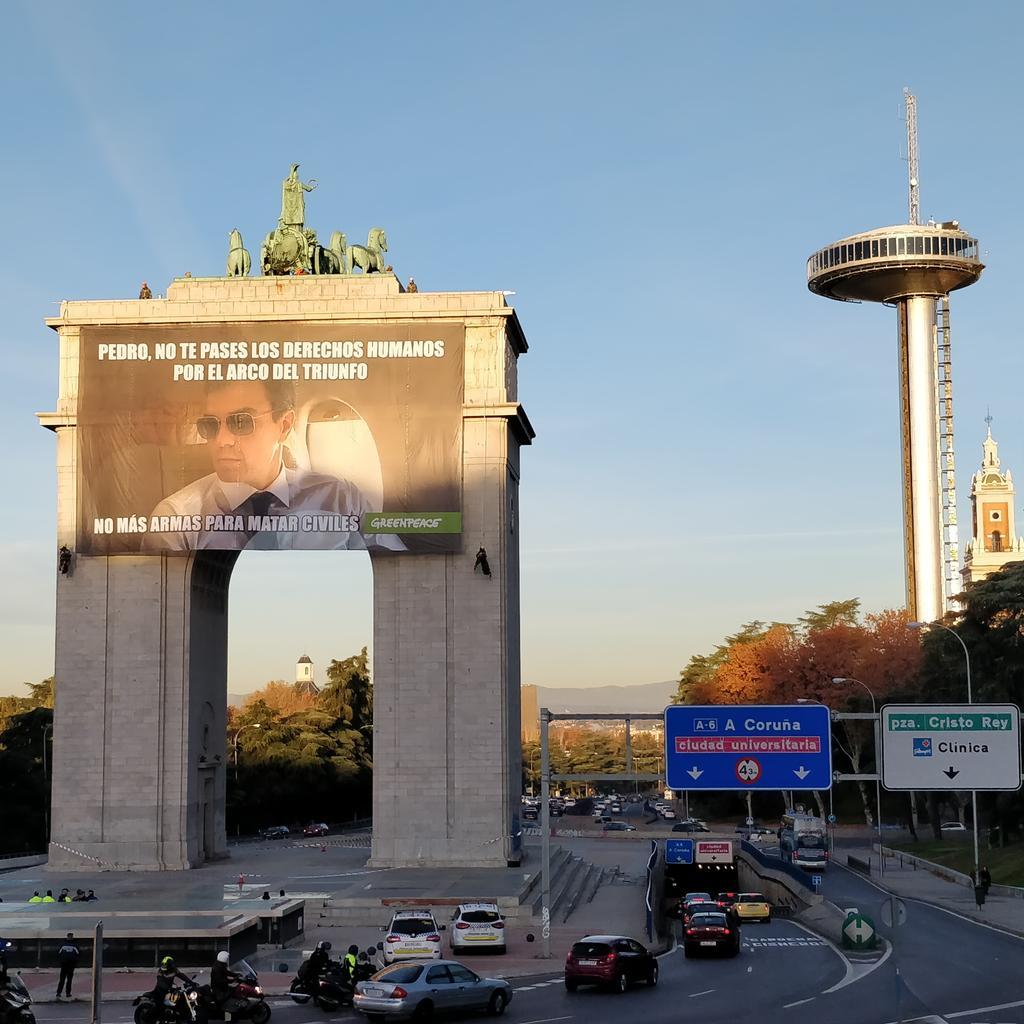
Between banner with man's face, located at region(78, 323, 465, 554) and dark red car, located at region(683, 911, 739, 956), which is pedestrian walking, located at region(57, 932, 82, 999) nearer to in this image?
dark red car, located at region(683, 911, 739, 956)

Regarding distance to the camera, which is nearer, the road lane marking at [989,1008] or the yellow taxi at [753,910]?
the road lane marking at [989,1008]

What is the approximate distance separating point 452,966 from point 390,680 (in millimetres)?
28579

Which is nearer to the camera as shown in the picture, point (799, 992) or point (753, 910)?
point (799, 992)

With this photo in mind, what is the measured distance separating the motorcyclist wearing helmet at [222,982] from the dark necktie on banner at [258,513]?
30.9 metres

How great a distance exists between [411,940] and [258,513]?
84.2ft

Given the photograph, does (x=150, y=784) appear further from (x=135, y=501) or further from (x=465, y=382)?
(x=465, y=382)

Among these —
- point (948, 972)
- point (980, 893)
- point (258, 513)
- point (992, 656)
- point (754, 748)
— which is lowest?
point (980, 893)

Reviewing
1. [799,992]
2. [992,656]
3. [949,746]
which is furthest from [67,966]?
[992,656]

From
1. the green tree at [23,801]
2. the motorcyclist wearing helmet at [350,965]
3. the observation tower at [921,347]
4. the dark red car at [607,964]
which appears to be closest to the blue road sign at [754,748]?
the dark red car at [607,964]

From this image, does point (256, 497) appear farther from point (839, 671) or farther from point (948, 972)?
point (839, 671)

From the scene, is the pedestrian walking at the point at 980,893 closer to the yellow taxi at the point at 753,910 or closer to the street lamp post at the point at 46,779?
the yellow taxi at the point at 753,910

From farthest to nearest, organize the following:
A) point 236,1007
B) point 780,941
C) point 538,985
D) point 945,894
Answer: point 945,894, point 780,941, point 538,985, point 236,1007

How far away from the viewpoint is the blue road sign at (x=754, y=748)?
34.3 m

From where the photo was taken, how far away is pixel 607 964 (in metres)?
34.9
